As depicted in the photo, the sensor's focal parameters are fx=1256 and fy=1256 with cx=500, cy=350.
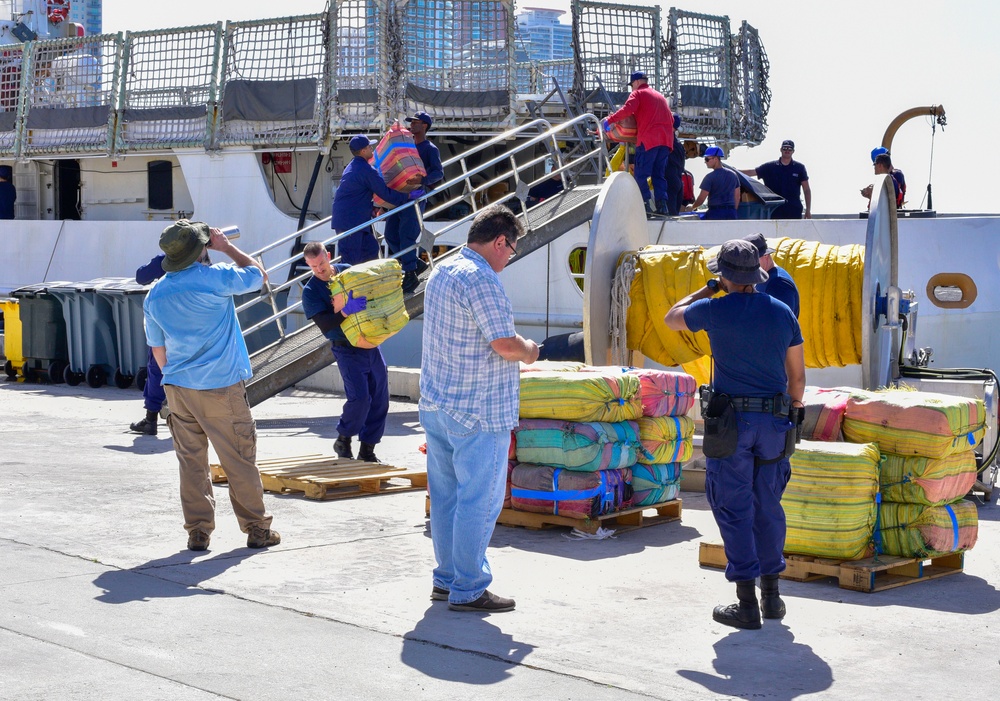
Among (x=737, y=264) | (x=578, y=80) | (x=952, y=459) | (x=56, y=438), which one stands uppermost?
(x=578, y=80)

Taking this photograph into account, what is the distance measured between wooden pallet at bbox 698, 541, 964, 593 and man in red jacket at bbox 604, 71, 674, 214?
24.4 ft

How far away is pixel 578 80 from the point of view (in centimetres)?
1683

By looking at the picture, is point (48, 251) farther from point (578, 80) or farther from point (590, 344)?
point (590, 344)

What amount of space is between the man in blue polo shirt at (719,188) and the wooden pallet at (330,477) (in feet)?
21.3

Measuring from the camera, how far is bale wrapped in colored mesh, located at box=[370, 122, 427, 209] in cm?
1220

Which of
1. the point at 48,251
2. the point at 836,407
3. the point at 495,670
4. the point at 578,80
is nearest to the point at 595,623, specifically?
the point at 495,670

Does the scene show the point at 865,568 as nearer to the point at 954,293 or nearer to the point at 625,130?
the point at 954,293

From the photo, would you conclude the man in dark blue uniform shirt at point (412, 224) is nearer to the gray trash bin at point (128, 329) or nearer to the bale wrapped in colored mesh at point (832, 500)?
the gray trash bin at point (128, 329)

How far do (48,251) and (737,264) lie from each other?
16.6m

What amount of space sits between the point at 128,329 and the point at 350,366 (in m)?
7.38

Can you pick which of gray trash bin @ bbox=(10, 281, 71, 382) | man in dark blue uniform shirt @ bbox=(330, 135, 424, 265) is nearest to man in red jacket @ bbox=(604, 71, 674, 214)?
man in dark blue uniform shirt @ bbox=(330, 135, 424, 265)

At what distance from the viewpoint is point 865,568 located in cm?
633

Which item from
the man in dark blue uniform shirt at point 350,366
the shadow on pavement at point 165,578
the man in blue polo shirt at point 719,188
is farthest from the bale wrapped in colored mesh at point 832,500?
the man in blue polo shirt at point 719,188

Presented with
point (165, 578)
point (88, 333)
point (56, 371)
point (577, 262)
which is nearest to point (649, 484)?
point (165, 578)
